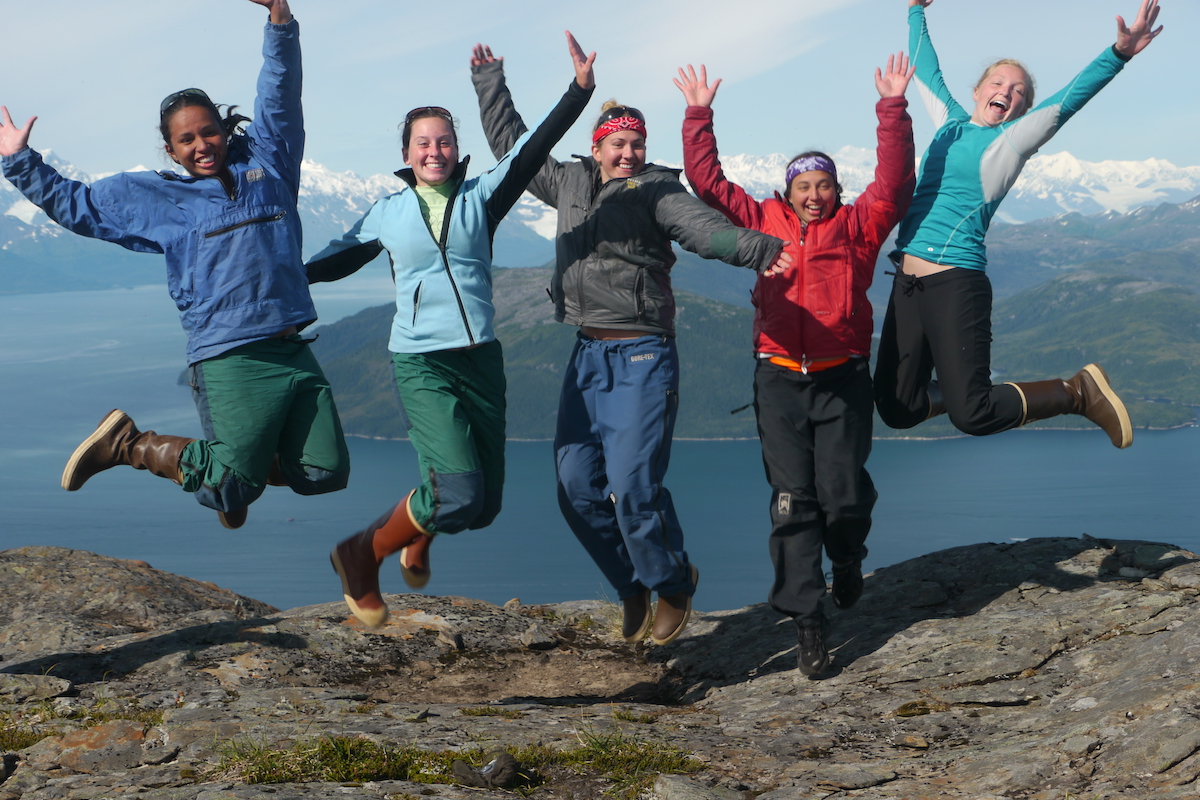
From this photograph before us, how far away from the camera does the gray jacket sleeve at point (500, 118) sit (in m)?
7.34

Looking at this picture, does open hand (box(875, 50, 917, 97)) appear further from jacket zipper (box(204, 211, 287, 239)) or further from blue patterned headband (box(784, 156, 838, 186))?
jacket zipper (box(204, 211, 287, 239))

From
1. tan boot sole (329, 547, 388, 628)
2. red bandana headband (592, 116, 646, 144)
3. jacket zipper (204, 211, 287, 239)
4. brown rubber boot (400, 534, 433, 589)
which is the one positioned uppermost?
red bandana headband (592, 116, 646, 144)

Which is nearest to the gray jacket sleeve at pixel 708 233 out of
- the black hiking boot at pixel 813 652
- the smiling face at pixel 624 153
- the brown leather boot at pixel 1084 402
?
the smiling face at pixel 624 153

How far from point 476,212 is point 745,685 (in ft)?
13.5

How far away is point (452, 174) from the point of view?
6629mm

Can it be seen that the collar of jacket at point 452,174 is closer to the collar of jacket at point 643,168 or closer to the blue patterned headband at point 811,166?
the collar of jacket at point 643,168

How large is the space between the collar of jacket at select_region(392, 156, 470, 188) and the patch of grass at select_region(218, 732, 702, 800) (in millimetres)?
3759

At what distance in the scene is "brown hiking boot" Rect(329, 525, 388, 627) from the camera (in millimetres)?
6676

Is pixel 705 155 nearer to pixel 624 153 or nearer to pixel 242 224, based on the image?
pixel 624 153

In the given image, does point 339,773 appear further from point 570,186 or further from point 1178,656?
point 1178,656

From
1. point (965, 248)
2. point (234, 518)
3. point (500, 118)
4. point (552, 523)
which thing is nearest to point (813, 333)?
point (965, 248)

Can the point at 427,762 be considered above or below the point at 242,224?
below

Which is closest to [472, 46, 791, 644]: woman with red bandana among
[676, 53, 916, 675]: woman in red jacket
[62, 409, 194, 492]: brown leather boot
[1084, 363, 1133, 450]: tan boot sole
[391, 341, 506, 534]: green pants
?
[676, 53, 916, 675]: woman in red jacket

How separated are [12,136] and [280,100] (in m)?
1.81
